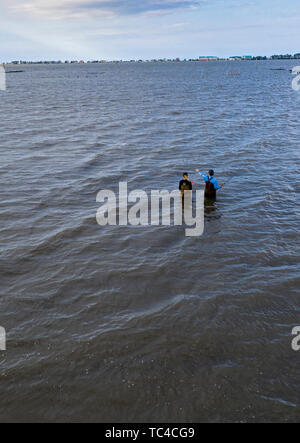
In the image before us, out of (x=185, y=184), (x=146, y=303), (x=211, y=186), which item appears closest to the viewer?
(x=146, y=303)

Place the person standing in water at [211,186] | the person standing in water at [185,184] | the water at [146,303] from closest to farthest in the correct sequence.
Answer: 1. the water at [146,303]
2. the person standing in water at [211,186]
3. the person standing in water at [185,184]

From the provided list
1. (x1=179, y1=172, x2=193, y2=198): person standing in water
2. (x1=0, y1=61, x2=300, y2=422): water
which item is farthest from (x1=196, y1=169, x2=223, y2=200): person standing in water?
(x1=0, y1=61, x2=300, y2=422): water

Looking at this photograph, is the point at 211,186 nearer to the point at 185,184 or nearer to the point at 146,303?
the point at 185,184

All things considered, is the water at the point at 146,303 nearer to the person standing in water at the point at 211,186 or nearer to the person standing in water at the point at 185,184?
the person standing in water at the point at 211,186

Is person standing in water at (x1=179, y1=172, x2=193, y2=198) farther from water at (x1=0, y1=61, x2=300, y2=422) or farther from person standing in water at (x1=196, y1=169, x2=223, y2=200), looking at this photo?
water at (x1=0, y1=61, x2=300, y2=422)

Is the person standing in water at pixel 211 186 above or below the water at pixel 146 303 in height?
above

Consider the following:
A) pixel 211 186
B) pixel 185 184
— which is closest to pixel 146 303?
pixel 185 184

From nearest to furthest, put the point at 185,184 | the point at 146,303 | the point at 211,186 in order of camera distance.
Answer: the point at 146,303 → the point at 211,186 → the point at 185,184

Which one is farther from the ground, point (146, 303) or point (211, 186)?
point (211, 186)

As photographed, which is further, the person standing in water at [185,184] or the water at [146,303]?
the person standing in water at [185,184]

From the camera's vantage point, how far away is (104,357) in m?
8.54

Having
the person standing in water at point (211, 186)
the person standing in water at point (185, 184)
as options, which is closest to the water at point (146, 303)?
the person standing in water at point (211, 186)
